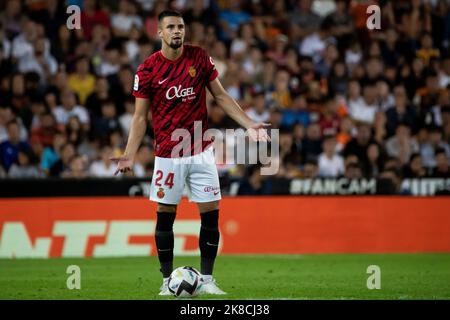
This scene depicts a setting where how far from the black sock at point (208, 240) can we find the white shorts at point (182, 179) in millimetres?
199

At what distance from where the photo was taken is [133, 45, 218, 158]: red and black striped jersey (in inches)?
401

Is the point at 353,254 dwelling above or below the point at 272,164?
below

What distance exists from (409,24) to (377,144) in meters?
4.44

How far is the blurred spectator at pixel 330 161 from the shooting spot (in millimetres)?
17812

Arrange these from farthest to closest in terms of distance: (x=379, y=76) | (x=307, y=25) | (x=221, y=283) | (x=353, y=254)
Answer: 1. (x=307, y=25)
2. (x=379, y=76)
3. (x=353, y=254)
4. (x=221, y=283)

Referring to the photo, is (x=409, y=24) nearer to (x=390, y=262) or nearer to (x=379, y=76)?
(x=379, y=76)

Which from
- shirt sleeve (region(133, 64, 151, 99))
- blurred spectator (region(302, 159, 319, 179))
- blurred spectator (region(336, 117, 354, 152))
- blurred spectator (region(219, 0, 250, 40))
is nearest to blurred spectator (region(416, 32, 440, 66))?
blurred spectator (region(336, 117, 354, 152))

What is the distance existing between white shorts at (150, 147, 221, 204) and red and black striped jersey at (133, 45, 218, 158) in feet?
0.28

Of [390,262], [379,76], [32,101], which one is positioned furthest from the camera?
[379,76]

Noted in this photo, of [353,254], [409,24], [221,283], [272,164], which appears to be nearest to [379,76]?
[409,24]

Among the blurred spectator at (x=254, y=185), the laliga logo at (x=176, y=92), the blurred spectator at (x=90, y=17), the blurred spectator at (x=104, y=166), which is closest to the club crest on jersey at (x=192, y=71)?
the laliga logo at (x=176, y=92)

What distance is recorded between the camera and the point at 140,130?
34.0 ft

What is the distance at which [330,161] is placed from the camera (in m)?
17.9

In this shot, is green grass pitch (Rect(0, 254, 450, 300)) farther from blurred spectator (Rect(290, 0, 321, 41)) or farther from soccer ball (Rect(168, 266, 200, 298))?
blurred spectator (Rect(290, 0, 321, 41))
